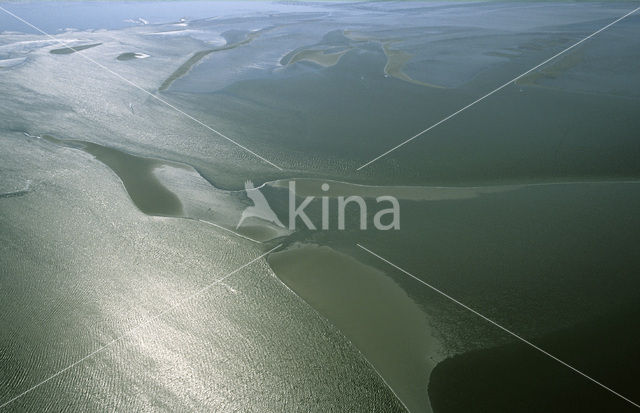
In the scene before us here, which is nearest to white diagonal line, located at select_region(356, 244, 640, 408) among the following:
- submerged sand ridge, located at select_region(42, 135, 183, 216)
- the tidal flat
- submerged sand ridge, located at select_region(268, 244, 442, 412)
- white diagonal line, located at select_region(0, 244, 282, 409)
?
the tidal flat

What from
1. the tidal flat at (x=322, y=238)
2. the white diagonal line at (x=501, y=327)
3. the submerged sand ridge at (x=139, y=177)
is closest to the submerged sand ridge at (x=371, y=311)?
the tidal flat at (x=322, y=238)

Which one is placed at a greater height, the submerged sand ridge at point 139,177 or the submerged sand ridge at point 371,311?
the submerged sand ridge at point 139,177

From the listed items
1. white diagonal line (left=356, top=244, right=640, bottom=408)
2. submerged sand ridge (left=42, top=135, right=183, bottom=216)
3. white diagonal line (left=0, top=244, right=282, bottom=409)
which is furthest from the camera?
submerged sand ridge (left=42, top=135, right=183, bottom=216)

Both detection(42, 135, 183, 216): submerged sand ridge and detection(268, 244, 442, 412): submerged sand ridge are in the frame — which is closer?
detection(268, 244, 442, 412): submerged sand ridge

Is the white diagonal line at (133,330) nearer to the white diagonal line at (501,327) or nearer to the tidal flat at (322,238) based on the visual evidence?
the tidal flat at (322,238)

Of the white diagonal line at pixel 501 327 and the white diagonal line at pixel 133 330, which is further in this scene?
the white diagonal line at pixel 133 330

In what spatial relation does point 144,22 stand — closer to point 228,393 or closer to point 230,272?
point 230,272

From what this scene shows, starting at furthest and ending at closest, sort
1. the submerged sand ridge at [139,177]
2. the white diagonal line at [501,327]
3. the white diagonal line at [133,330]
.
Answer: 1. the submerged sand ridge at [139,177]
2. the white diagonal line at [133,330]
3. the white diagonal line at [501,327]

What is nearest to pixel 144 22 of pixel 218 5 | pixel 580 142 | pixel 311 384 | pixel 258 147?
pixel 218 5

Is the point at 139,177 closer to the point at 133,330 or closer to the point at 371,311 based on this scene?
the point at 133,330

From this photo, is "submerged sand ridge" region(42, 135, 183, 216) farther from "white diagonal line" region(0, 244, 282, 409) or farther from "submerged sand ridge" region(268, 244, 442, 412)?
"submerged sand ridge" region(268, 244, 442, 412)

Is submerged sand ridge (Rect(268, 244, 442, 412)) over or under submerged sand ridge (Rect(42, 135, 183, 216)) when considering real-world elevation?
under

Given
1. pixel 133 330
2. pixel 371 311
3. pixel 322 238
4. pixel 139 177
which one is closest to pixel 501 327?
pixel 371 311
